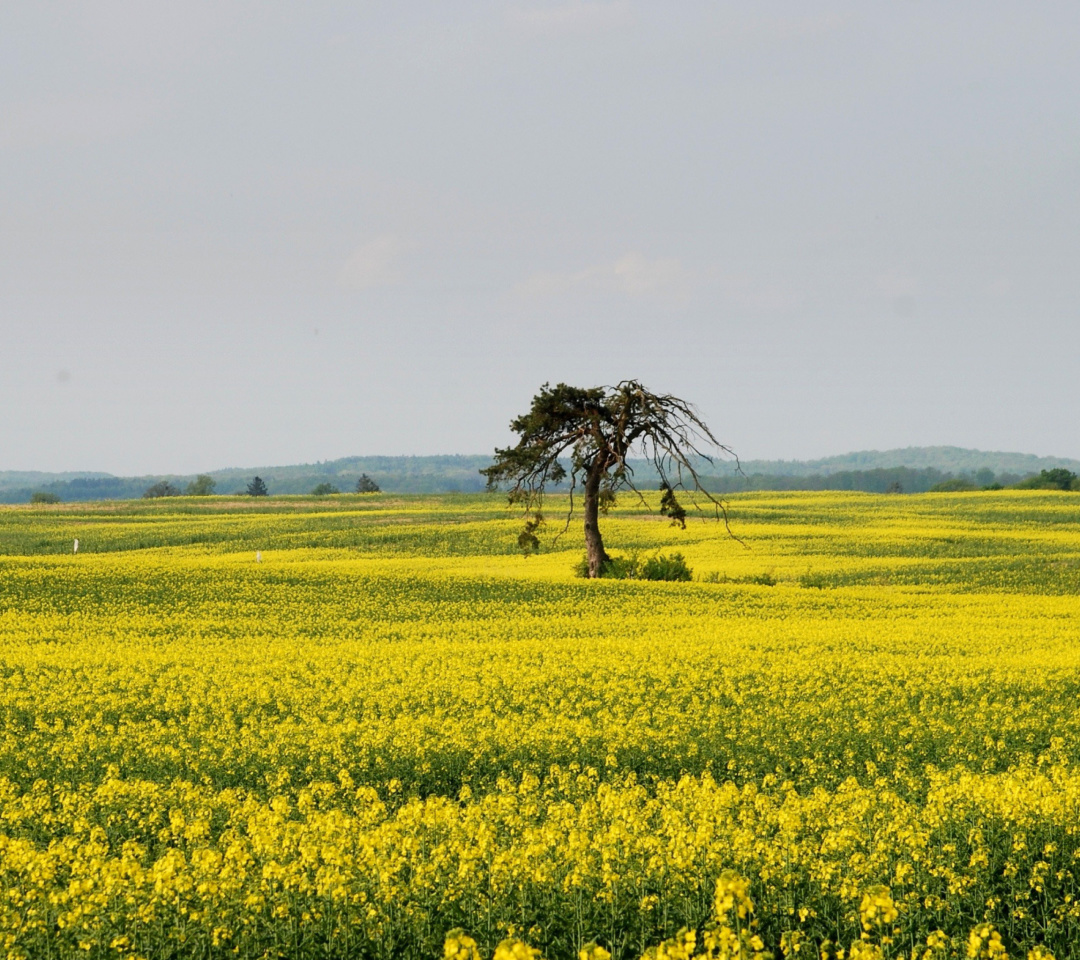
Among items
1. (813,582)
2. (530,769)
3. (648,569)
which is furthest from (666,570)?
(530,769)

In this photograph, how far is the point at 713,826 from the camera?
9062 mm


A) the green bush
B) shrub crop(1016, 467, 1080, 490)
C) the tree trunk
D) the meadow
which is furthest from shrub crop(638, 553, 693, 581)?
shrub crop(1016, 467, 1080, 490)

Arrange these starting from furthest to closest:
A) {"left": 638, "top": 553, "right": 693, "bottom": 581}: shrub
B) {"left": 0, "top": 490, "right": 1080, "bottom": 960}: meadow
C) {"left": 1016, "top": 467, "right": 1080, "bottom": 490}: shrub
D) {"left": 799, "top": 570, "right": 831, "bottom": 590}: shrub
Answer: {"left": 1016, "top": 467, "right": 1080, "bottom": 490}: shrub < {"left": 638, "top": 553, "right": 693, "bottom": 581}: shrub < {"left": 799, "top": 570, "right": 831, "bottom": 590}: shrub < {"left": 0, "top": 490, "right": 1080, "bottom": 960}: meadow

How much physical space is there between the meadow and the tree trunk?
4.38 m

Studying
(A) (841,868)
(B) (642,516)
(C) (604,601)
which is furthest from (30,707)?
(B) (642,516)

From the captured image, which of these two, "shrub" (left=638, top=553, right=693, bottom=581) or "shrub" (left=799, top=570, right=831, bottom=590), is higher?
"shrub" (left=638, top=553, right=693, bottom=581)

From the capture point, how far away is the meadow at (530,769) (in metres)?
7.75

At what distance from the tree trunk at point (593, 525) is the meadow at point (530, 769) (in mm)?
4378

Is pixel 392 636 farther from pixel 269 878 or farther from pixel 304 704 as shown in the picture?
pixel 269 878

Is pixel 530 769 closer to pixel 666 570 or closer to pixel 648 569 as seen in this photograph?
pixel 666 570

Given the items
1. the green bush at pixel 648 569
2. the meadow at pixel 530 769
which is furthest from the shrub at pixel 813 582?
the green bush at pixel 648 569

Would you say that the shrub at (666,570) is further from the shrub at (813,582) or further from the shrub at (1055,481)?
the shrub at (1055,481)

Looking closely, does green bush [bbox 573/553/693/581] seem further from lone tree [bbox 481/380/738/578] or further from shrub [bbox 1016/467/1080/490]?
shrub [bbox 1016/467/1080/490]

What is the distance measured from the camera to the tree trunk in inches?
1428
